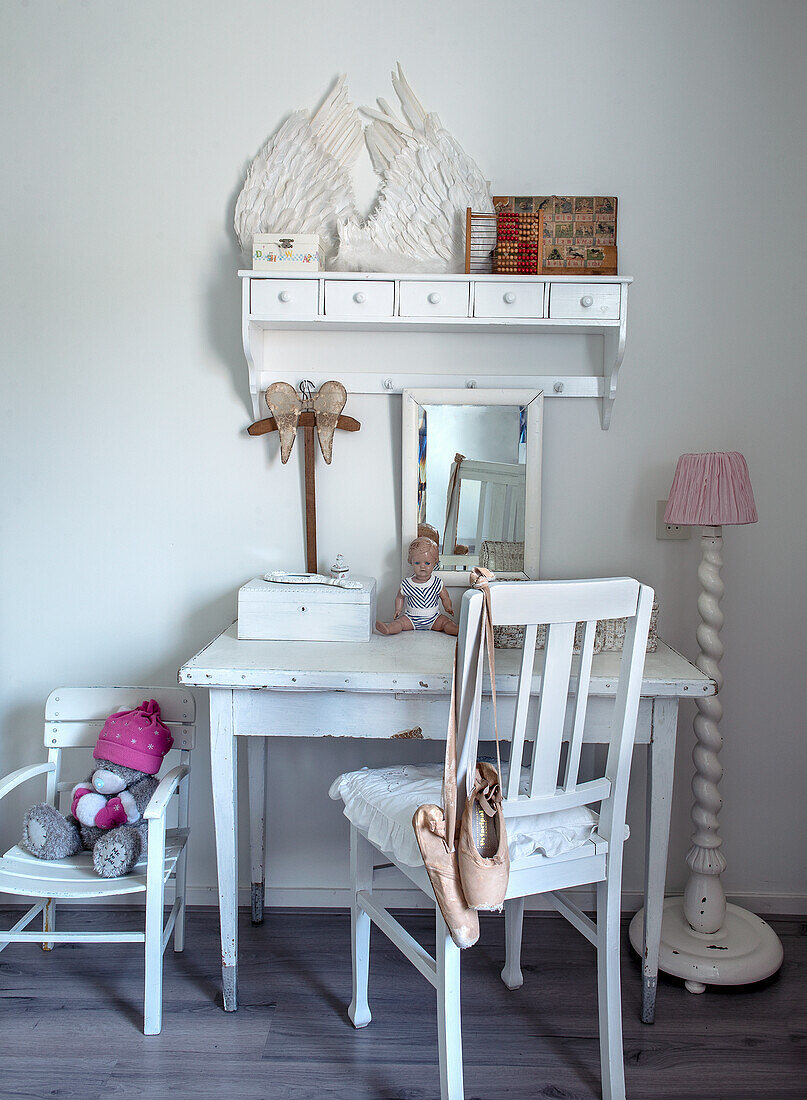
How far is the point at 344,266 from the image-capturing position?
2.17m

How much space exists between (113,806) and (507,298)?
1525 mm

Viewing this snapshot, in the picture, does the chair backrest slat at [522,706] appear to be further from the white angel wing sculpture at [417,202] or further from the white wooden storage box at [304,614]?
the white angel wing sculpture at [417,202]

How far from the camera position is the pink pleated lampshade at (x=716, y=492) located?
6.55 ft

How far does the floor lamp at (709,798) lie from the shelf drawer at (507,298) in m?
0.52

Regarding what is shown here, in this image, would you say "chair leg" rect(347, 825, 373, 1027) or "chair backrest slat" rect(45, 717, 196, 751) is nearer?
"chair leg" rect(347, 825, 373, 1027)

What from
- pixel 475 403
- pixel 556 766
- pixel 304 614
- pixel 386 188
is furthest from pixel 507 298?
pixel 556 766

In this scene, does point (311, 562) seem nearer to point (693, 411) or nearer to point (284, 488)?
point (284, 488)

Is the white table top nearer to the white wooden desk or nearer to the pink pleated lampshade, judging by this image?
the white wooden desk

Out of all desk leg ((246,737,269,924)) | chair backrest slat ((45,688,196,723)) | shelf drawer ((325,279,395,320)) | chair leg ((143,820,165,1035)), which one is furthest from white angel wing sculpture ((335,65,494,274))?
chair leg ((143,820,165,1035))

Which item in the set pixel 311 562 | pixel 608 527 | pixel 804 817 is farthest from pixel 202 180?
pixel 804 817

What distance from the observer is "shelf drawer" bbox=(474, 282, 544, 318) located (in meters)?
2.06

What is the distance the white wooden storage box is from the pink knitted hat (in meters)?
0.32

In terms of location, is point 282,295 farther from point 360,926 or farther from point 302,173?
point 360,926

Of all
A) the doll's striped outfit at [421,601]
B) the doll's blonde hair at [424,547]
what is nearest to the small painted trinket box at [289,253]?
the doll's blonde hair at [424,547]
